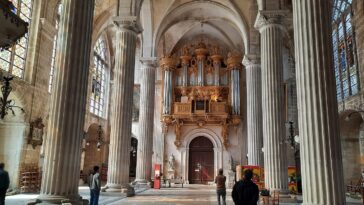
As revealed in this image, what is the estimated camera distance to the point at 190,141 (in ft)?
86.6

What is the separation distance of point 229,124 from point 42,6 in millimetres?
15594

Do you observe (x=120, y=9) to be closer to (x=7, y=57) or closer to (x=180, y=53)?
Result: (x=7, y=57)

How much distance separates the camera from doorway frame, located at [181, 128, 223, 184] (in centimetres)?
2584

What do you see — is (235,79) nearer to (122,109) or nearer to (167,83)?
(167,83)

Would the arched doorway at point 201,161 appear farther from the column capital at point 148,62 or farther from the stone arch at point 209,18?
the stone arch at point 209,18

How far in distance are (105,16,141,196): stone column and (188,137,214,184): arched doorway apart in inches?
492

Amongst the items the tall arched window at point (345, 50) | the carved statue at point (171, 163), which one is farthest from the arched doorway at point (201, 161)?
the tall arched window at point (345, 50)

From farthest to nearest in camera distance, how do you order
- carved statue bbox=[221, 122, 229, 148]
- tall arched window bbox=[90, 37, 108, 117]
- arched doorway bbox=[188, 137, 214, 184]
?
1. arched doorway bbox=[188, 137, 214, 184]
2. carved statue bbox=[221, 122, 229, 148]
3. tall arched window bbox=[90, 37, 108, 117]

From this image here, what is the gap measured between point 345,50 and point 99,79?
17.2m

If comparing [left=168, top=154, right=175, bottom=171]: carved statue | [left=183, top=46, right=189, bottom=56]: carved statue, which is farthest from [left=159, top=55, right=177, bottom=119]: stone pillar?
[left=168, top=154, right=175, bottom=171]: carved statue

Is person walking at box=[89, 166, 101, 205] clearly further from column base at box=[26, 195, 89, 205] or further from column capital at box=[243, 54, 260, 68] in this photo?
column capital at box=[243, 54, 260, 68]

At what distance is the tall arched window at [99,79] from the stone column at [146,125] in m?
4.95

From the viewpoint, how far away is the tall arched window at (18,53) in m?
14.9

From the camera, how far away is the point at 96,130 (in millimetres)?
25672
